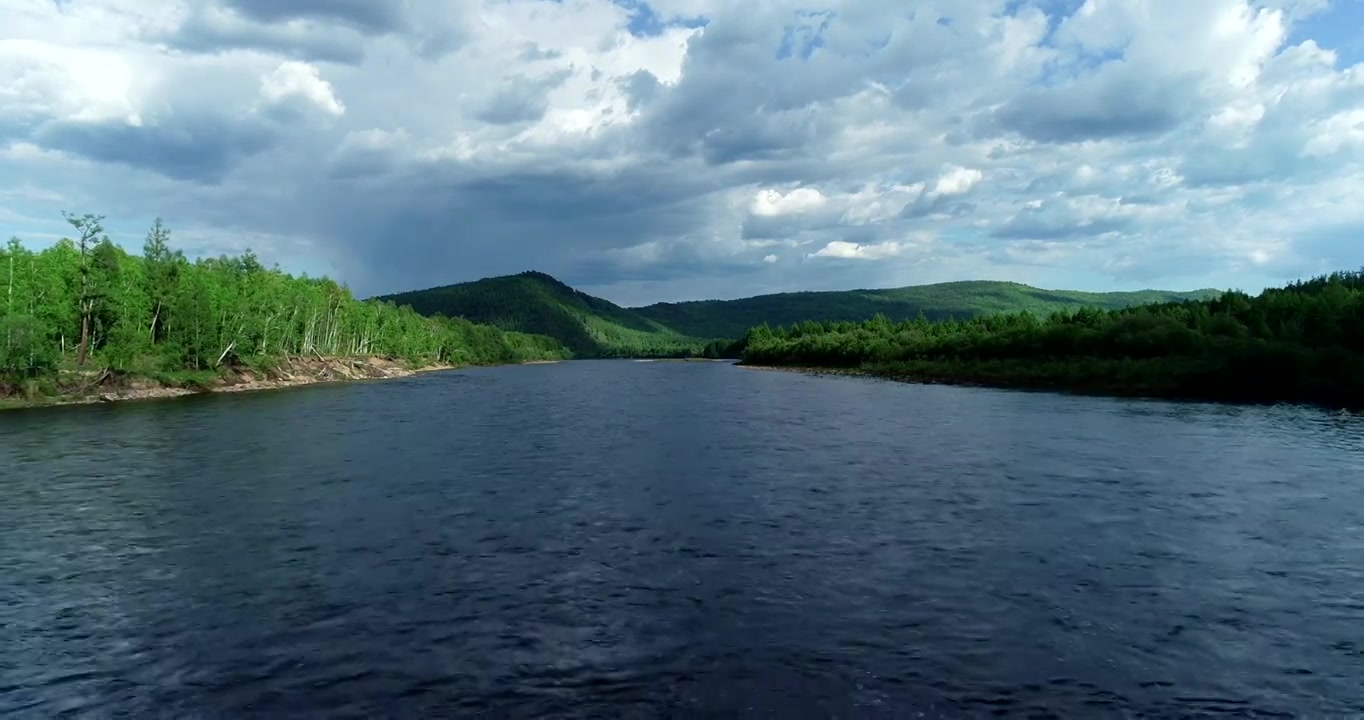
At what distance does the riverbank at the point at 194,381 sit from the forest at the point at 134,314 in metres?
0.63

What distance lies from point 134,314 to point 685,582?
85812 millimetres

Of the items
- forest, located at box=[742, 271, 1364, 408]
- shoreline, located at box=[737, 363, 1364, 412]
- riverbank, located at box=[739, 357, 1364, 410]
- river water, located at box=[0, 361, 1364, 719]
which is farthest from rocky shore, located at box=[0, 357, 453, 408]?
forest, located at box=[742, 271, 1364, 408]

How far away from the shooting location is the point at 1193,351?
250 ft

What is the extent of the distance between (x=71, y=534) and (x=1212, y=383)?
3191 inches

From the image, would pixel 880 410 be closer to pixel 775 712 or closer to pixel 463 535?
pixel 463 535

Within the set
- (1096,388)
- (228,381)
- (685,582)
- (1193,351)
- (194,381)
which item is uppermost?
(1193,351)

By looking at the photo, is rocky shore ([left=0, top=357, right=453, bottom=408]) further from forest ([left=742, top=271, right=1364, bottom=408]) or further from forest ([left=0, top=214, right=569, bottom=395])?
forest ([left=742, top=271, right=1364, bottom=408])

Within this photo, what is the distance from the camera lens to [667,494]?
91.7 feet

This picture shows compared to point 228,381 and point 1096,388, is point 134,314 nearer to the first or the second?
point 228,381

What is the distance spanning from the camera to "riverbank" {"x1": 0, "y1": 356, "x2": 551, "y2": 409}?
67.7 m

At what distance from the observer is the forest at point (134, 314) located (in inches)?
2657

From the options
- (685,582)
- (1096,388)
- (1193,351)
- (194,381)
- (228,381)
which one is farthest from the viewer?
(228,381)

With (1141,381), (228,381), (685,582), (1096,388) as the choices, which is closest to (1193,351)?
(1141,381)

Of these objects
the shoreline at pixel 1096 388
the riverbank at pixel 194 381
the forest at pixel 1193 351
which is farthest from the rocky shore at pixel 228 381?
the forest at pixel 1193 351
